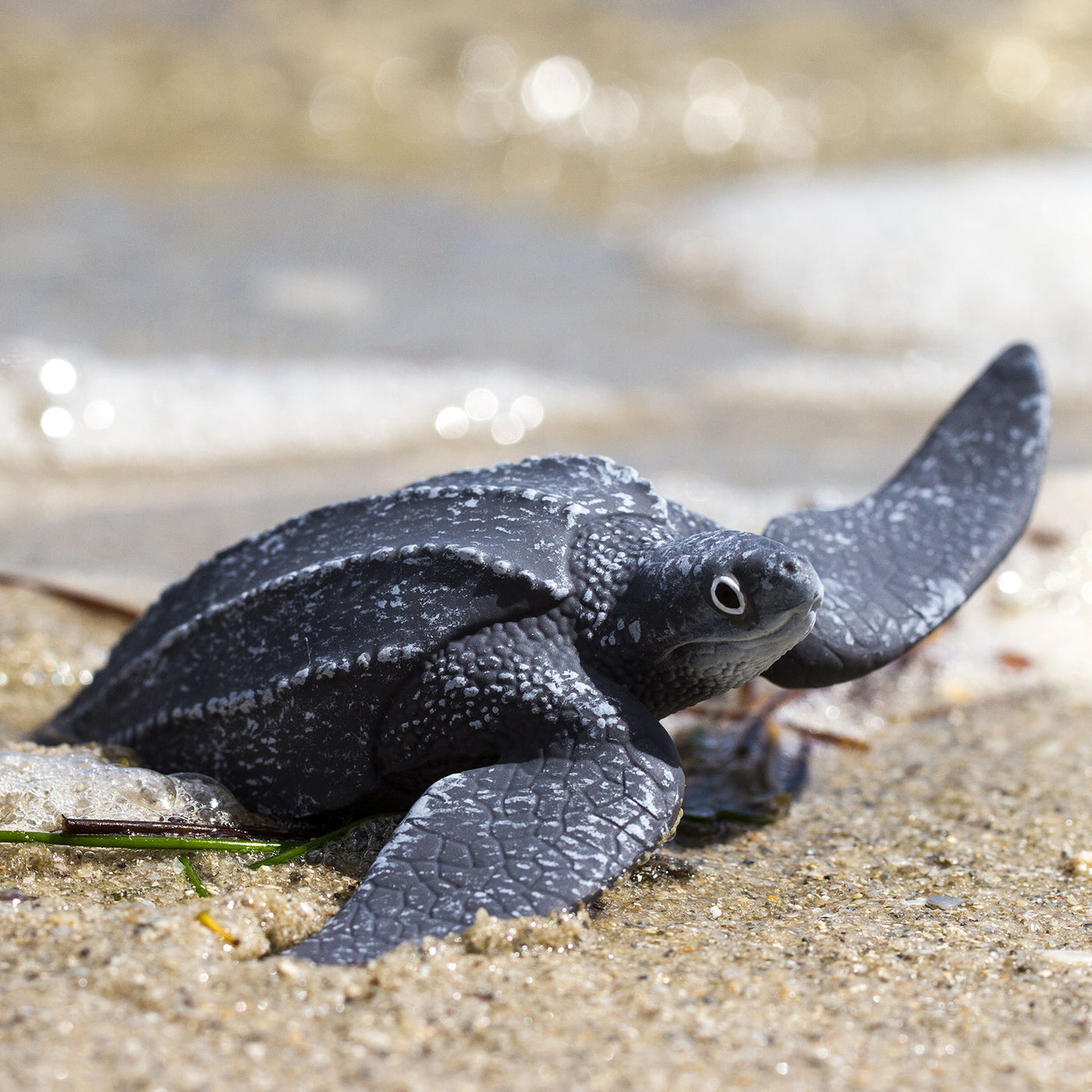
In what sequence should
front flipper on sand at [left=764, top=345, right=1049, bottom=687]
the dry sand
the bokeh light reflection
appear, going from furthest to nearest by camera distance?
the bokeh light reflection < front flipper on sand at [left=764, top=345, right=1049, bottom=687] < the dry sand

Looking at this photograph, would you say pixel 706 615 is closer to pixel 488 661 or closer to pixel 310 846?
pixel 488 661

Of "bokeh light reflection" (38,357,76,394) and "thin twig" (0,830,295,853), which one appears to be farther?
"bokeh light reflection" (38,357,76,394)

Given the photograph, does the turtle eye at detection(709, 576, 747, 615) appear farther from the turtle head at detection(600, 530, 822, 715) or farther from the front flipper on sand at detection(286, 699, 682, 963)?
the front flipper on sand at detection(286, 699, 682, 963)

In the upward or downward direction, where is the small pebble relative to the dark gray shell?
downward

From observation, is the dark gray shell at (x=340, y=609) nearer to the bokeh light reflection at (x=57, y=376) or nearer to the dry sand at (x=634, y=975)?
the dry sand at (x=634, y=975)

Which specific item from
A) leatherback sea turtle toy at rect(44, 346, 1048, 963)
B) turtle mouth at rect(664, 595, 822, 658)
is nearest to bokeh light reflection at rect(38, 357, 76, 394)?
leatherback sea turtle toy at rect(44, 346, 1048, 963)

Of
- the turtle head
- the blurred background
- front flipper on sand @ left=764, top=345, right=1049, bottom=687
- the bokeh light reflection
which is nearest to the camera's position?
the turtle head

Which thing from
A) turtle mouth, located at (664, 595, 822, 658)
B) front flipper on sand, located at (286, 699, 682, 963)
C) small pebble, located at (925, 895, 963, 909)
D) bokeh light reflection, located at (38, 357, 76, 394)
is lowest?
small pebble, located at (925, 895, 963, 909)

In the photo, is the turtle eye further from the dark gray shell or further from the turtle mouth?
the dark gray shell
